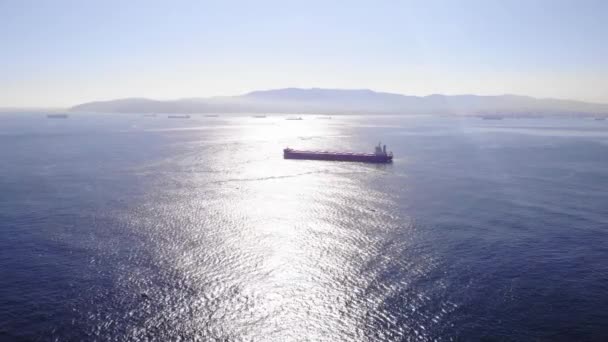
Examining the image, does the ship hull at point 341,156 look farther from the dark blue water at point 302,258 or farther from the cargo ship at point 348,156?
the dark blue water at point 302,258

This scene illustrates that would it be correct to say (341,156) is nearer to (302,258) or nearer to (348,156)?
(348,156)

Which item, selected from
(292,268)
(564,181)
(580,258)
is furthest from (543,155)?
(292,268)

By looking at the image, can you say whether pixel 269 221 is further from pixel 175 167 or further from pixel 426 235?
pixel 175 167

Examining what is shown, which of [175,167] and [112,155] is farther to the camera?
[112,155]

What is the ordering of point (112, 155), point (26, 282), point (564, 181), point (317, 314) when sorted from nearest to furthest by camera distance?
1. point (317, 314)
2. point (26, 282)
3. point (564, 181)
4. point (112, 155)

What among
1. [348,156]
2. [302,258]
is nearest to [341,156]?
[348,156]

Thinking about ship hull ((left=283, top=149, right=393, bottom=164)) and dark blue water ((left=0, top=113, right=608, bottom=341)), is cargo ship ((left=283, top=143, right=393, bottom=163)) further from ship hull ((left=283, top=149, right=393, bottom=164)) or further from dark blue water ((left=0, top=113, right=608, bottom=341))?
dark blue water ((left=0, top=113, right=608, bottom=341))

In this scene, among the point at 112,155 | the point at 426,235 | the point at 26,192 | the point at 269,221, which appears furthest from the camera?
the point at 112,155

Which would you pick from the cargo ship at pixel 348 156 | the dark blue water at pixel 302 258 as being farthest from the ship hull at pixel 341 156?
the dark blue water at pixel 302 258
